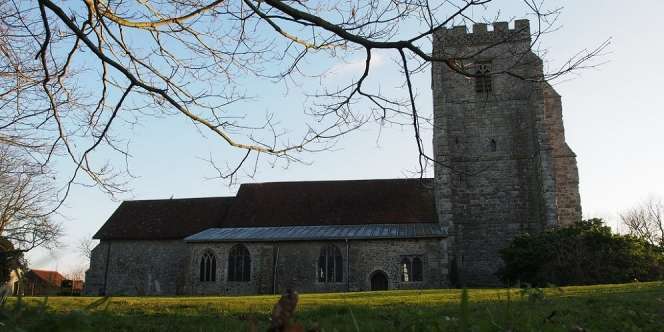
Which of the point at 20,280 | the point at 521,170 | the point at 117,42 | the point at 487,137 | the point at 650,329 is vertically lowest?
the point at 650,329

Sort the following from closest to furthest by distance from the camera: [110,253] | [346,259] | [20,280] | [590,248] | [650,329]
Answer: [20,280] < [650,329] < [590,248] < [346,259] < [110,253]

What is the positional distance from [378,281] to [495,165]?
28.0 ft

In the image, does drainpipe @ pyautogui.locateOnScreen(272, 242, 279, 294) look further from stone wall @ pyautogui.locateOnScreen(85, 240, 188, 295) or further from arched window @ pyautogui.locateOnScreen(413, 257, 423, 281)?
arched window @ pyautogui.locateOnScreen(413, 257, 423, 281)

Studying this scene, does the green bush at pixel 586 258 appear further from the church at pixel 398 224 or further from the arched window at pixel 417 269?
the arched window at pixel 417 269

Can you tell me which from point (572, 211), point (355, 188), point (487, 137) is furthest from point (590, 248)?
point (355, 188)

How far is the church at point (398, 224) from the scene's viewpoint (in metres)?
26.2

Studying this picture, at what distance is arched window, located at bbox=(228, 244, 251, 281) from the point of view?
27641 mm

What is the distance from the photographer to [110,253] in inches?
1206

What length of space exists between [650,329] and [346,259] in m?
22.1

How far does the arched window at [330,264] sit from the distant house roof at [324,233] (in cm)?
80

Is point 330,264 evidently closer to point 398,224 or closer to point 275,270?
point 275,270

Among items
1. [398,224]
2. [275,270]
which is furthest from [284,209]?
[398,224]

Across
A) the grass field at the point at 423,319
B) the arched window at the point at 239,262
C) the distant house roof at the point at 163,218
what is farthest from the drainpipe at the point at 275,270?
the grass field at the point at 423,319

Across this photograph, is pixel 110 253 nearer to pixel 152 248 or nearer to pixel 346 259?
pixel 152 248
